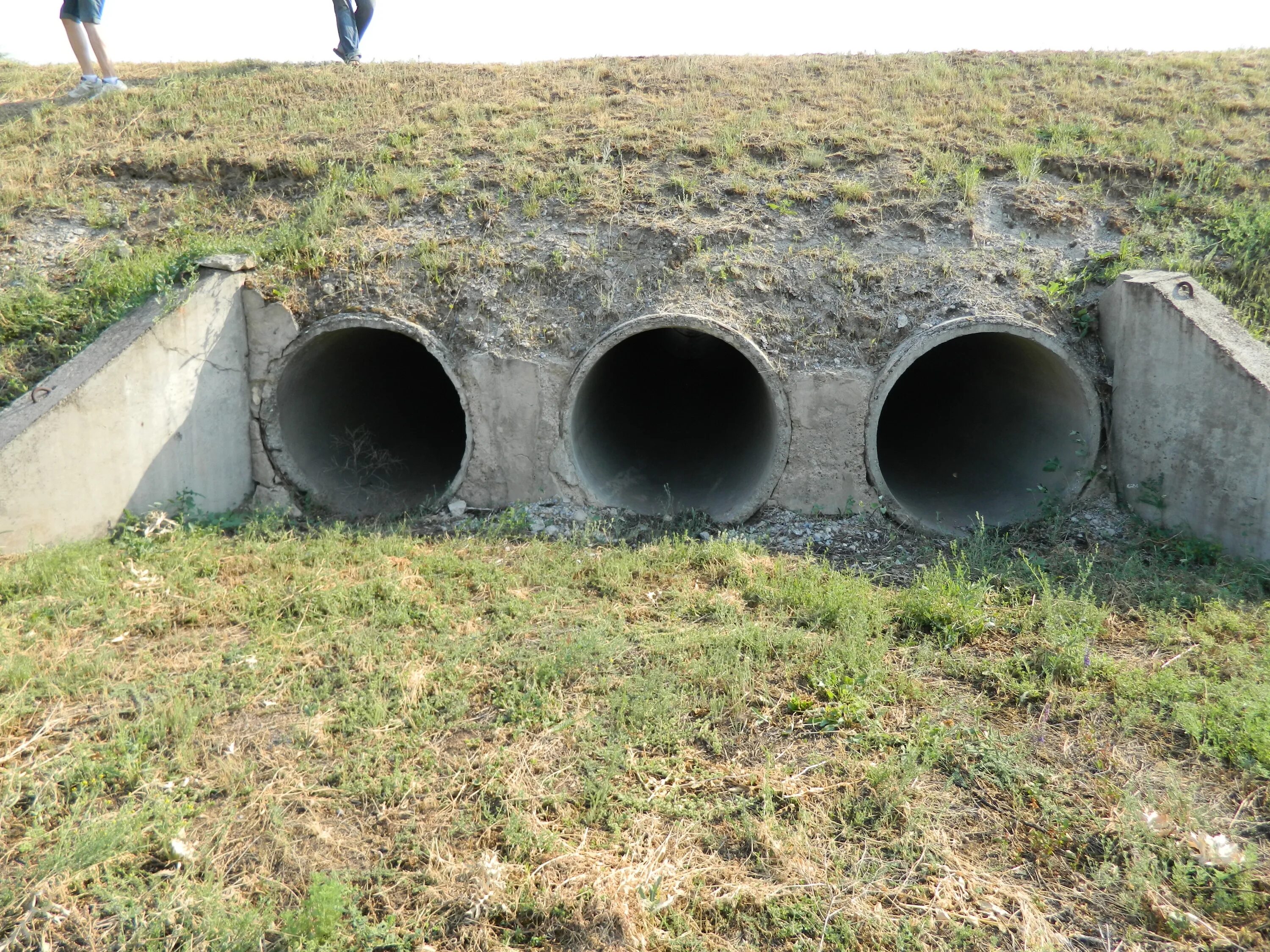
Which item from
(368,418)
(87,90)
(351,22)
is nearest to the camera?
(368,418)

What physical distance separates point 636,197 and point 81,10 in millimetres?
8493

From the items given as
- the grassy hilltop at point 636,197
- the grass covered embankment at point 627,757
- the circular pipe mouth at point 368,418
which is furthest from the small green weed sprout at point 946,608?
the circular pipe mouth at point 368,418

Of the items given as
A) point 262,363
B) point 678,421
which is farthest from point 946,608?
point 262,363

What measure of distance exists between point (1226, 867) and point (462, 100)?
11.5 meters

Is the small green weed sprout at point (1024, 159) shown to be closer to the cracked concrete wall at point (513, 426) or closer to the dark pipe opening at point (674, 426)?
the dark pipe opening at point (674, 426)

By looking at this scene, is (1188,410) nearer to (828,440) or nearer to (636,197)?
(828,440)

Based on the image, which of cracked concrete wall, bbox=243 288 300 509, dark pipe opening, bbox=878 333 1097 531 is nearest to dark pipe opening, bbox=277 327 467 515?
cracked concrete wall, bbox=243 288 300 509

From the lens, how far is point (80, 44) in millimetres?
11648

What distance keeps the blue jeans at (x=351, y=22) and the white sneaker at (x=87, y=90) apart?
141 inches

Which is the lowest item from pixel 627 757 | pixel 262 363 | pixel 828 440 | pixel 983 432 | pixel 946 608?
pixel 627 757

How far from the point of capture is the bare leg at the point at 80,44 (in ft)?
37.5

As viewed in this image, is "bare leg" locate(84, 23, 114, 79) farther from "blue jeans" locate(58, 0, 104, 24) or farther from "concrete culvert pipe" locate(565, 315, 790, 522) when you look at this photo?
"concrete culvert pipe" locate(565, 315, 790, 522)

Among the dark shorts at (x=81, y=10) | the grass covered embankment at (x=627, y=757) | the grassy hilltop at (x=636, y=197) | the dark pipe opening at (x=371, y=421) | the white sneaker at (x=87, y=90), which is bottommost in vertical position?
the grass covered embankment at (x=627, y=757)

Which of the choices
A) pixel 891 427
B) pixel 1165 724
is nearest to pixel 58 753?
pixel 1165 724
